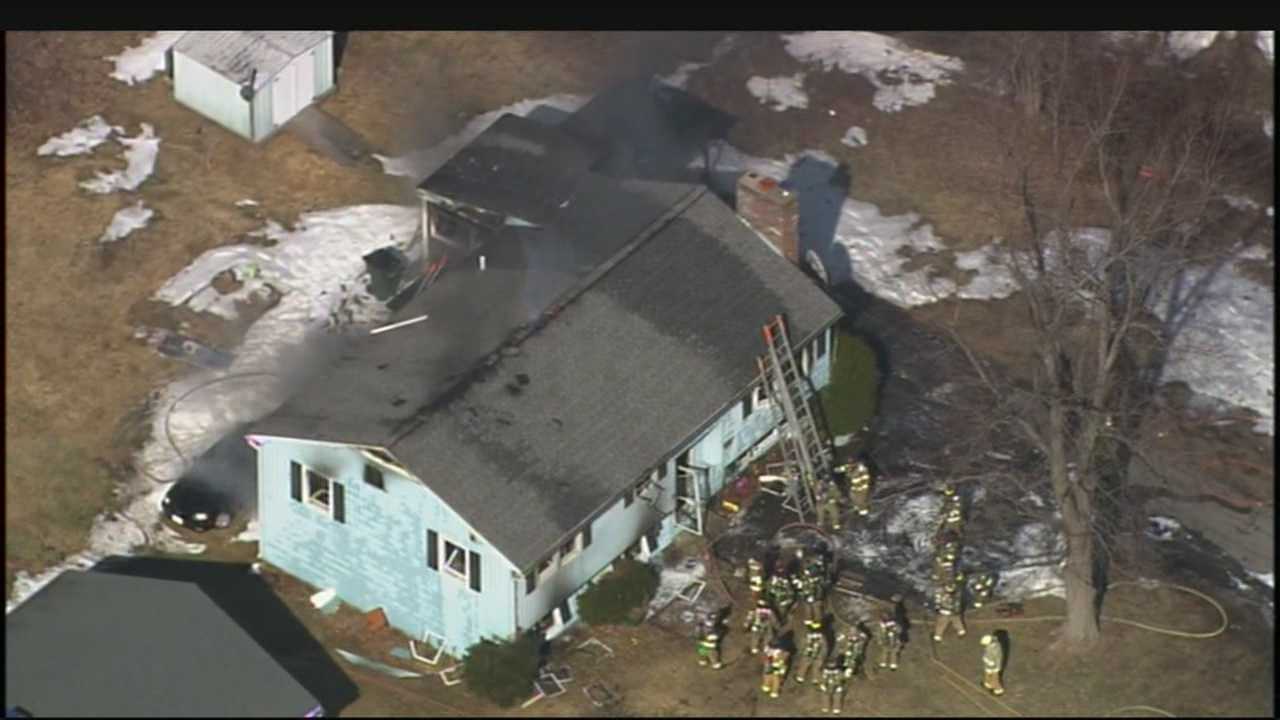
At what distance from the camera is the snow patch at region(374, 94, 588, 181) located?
5844cm

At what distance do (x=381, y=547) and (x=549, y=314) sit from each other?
17.5ft

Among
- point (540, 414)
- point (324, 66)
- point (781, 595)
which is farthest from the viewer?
point (324, 66)

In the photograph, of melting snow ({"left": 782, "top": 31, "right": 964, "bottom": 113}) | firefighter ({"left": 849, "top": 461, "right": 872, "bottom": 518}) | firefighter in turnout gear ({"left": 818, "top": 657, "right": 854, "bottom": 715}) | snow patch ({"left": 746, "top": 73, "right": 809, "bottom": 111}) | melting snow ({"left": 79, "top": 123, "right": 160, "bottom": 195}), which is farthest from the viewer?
melting snow ({"left": 782, "top": 31, "right": 964, "bottom": 113})

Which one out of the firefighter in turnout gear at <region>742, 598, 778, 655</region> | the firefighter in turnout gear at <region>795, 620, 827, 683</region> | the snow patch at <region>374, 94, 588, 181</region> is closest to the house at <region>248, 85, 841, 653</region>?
the firefighter in turnout gear at <region>742, 598, 778, 655</region>

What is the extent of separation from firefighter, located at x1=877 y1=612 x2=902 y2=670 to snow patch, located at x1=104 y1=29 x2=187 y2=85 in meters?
26.1

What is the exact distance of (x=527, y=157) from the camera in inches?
2109

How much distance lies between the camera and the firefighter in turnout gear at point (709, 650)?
146 feet

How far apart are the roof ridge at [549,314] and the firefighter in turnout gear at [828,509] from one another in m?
5.67

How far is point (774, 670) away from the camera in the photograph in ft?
143

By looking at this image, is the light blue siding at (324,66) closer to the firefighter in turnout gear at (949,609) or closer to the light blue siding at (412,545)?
the light blue siding at (412,545)

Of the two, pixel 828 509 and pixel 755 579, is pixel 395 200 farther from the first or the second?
pixel 755 579

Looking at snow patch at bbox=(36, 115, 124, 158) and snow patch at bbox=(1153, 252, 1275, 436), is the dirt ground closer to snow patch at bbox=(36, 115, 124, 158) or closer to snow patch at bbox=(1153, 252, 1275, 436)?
snow patch at bbox=(36, 115, 124, 158)

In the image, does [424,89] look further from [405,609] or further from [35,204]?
[405,609]

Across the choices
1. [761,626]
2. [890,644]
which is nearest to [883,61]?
[761,626]
